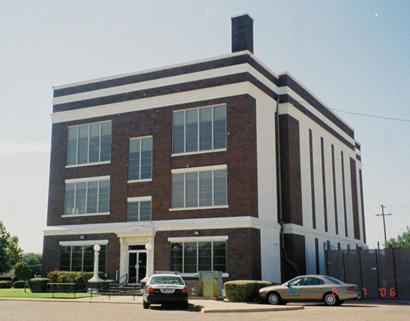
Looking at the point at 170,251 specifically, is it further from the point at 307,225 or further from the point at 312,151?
the point at 312,151

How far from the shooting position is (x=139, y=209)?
3566 cm

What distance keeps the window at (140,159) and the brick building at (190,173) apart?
77 millimetres

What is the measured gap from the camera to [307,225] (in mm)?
38062

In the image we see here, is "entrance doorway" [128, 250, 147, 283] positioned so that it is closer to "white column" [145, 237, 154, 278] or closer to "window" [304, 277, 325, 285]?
"white column" [145, 237, 154, 278]

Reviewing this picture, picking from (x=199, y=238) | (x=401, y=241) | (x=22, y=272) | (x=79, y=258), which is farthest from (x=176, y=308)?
(x=401, y=241)

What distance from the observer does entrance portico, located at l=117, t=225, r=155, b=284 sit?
34.2m

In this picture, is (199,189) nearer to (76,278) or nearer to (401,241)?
(76,278)

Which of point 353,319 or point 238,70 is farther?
point 238,70

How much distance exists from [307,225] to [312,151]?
6.23 m

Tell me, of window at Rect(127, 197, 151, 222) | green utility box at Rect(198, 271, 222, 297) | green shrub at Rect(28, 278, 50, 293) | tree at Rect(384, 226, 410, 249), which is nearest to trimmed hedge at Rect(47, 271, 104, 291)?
green shrub at Rect(28, 278, 50, 293)

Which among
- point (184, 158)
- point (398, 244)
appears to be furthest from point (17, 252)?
point (398, 244)

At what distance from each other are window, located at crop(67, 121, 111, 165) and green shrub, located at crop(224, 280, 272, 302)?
578 inches

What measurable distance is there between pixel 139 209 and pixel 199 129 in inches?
262

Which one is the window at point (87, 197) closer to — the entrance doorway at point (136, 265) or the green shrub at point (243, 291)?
the entrance doorway at point (136, 265)
